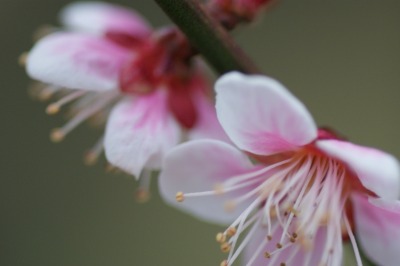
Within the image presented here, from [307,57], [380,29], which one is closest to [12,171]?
[307,57]

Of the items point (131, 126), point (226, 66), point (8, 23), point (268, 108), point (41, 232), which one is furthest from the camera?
point (8, 23)

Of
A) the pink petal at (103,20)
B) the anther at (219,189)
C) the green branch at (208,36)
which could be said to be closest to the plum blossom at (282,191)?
the anther at (219,189)

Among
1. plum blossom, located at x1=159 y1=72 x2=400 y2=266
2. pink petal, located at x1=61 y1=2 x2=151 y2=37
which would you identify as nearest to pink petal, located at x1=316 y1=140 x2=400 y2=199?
plum blossom, located at x1=159 y1=72 x2=400 y2=266

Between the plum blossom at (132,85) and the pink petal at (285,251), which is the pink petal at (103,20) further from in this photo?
the pink petal at (285,251)

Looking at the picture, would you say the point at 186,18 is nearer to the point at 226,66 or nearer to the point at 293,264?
the point at 226,66

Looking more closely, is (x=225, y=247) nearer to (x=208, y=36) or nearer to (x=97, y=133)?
(x=208, y=36)

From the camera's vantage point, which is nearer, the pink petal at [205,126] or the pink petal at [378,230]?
the pink petal at [378,230]

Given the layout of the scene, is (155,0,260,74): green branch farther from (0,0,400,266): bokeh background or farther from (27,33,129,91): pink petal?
(0,0,400,266): bokeh background
